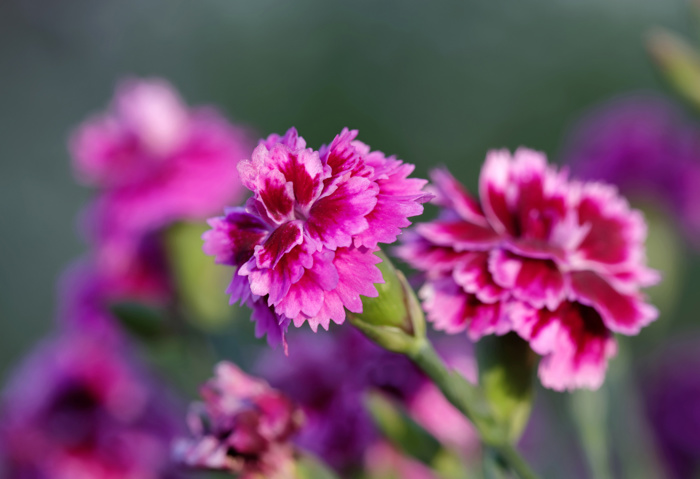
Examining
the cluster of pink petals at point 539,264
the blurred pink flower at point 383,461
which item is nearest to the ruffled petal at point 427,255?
the cluster of pink petals at point 539,264

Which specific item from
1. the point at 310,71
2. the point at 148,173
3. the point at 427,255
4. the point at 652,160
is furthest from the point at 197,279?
the point at 310,71

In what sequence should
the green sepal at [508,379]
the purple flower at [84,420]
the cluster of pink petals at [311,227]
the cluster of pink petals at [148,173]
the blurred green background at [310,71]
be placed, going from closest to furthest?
the cluster of pink petals at [311,227], the green sepal at [508,379], the purple flower at [84,420], the cluster of pink petals at [148,173], the blurred green background at [310,71]

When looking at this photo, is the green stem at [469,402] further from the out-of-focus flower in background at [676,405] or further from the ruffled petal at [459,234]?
the out-of-focus flower in background at [676,405]

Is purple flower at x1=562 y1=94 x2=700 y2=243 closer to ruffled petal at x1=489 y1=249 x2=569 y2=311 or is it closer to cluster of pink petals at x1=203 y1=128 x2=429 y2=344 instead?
ruffled petal at x1=489 y1=249 x2=569 y2=311

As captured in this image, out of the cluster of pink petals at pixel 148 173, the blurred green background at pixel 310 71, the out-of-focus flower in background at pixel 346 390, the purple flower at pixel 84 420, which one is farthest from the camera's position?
the blurred green background at pixel 310 71

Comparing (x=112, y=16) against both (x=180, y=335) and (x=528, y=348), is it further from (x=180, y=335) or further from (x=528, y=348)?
(x=528, y=348)

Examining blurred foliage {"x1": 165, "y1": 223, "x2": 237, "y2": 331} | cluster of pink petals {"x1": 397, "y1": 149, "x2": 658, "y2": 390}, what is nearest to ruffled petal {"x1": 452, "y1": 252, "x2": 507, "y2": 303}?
cluster of pink petals {"x1": 397, "y1": 149, "x2": 658, "y2": 390}
